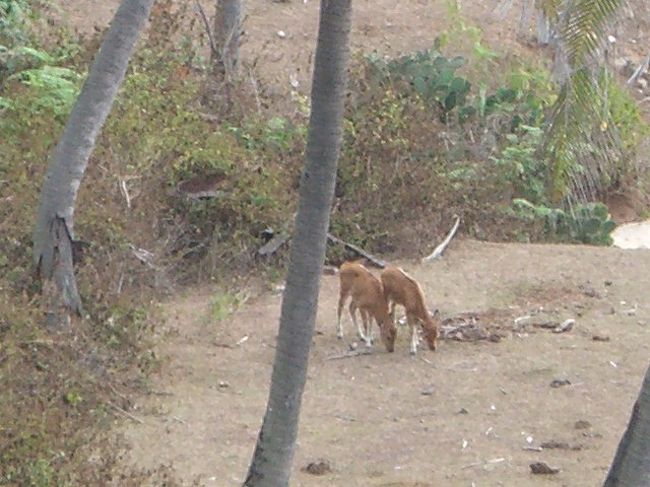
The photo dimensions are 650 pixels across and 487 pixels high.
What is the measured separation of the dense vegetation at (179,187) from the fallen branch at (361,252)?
0.55ft

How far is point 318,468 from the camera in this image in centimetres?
808

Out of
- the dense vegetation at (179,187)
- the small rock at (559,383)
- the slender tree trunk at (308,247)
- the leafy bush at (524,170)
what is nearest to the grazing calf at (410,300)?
the small rock at (559,383)

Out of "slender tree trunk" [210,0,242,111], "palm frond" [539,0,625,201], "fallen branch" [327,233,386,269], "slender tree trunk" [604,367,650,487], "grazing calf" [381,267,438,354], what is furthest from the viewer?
"slender tree trunk" [210,0,242,111]

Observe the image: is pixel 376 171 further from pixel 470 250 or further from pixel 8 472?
pixel 8 472

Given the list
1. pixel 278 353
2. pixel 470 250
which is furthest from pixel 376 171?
pixel 278 353

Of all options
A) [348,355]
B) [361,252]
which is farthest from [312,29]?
[348,355]

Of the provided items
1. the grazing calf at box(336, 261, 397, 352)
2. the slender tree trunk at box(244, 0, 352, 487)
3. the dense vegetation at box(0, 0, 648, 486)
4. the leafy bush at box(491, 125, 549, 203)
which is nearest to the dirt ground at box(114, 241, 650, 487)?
the grazing calf at box(336, 261, 397, 352)

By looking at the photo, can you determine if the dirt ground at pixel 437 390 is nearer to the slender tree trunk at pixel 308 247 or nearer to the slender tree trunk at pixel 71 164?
the slender tree trunk at pixel 308 247

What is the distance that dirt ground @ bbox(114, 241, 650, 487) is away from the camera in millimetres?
8234

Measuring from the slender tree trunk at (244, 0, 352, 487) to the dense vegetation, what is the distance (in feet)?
2.33

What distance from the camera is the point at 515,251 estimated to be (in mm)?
13234

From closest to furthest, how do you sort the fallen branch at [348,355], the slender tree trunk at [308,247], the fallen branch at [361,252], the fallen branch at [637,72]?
the slender tree trunk at [308,247]
the fallen branch at [348,355]
the fallen branch at [361,252]
the fallen branch at [637,72]

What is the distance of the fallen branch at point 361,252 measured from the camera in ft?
40.9

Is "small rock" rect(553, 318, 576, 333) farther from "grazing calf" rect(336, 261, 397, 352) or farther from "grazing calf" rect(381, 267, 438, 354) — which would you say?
"grazing calf" rect(336, 261, 397, 352)
